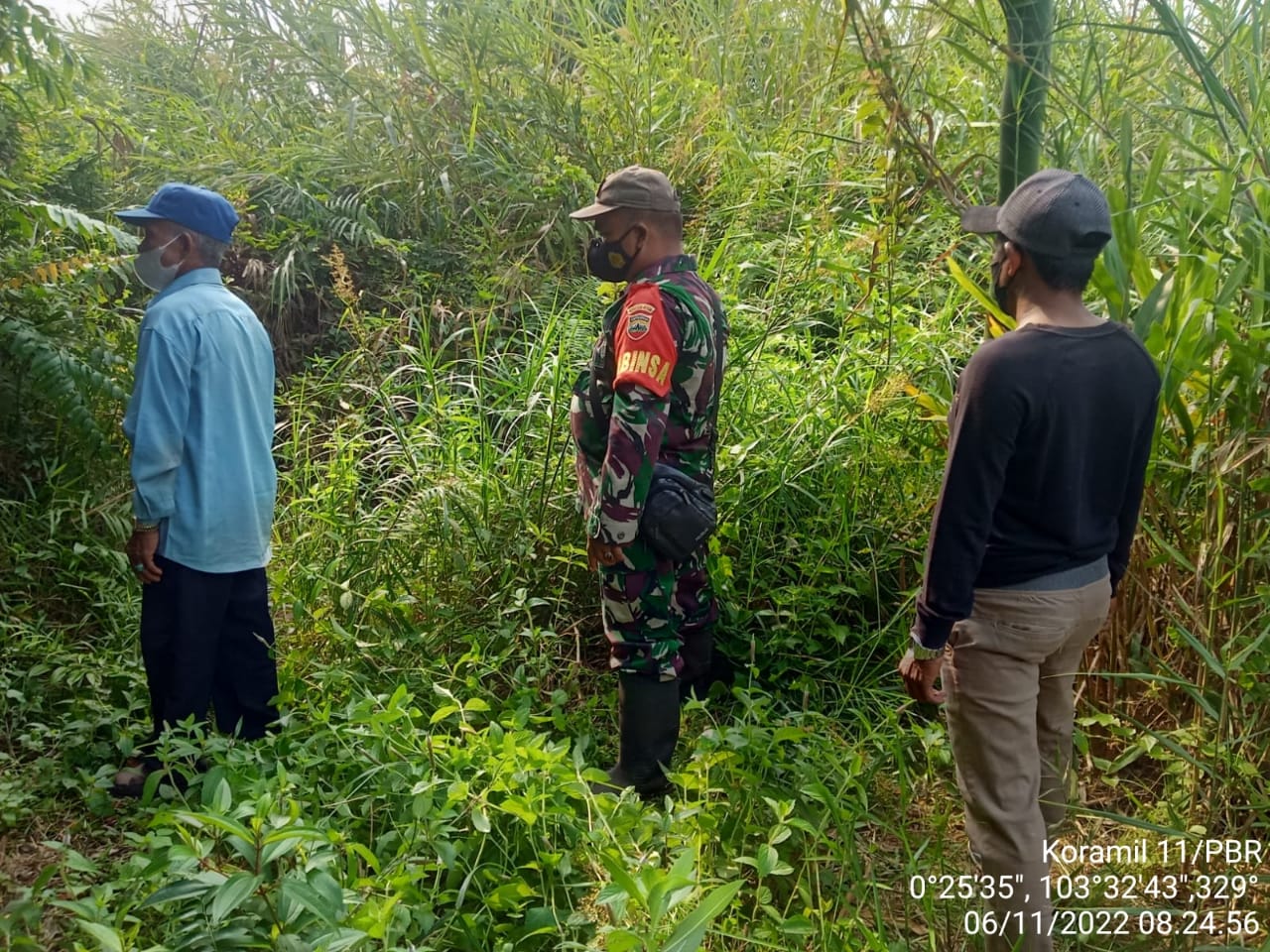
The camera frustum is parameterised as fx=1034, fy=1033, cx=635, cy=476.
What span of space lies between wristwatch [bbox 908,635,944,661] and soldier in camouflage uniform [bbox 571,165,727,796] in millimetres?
927

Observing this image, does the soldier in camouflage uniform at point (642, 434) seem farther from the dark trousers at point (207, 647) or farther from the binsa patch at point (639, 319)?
the dark trousers at point (207, 647)

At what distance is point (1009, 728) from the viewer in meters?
2.11

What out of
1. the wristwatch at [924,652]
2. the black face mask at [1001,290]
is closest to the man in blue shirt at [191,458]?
the wristwatch at [924,652]

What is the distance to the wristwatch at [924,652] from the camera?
214 centimetres

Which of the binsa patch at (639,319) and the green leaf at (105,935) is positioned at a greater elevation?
the binsa patch at (639,319)

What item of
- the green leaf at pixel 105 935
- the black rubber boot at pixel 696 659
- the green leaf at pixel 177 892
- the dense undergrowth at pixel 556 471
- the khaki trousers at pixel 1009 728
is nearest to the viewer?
the green leaf at pixel 105 935

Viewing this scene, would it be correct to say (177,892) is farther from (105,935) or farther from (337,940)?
(337,940)

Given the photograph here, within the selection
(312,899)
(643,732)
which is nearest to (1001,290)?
(643,732)

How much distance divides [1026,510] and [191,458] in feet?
7.22

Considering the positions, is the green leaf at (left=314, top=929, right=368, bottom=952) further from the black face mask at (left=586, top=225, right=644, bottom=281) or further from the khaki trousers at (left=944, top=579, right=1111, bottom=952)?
the black face mask at (left=586, top=225, right=644, bottom=281)

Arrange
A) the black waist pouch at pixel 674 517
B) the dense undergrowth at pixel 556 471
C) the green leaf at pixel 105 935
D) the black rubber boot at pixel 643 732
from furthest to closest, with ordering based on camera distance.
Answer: the black rubber boot at pixel 643 732
the black waist pouch at pixel 674 517
the dense undergrowth at pixel 556 471
the green leaf at pixel 105 935

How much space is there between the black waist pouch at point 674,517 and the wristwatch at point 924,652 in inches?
33.9

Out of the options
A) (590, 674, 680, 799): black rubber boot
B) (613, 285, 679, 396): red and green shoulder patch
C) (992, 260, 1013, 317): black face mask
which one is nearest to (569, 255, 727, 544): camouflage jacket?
(613, 285, 679, 396): red and green shoulder patch

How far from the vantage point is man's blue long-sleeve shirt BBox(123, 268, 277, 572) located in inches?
111
